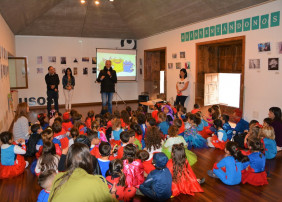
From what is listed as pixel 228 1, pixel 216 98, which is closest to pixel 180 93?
pixel 216 98

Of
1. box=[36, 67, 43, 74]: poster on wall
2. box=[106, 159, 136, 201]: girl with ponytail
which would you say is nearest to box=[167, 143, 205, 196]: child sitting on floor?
box=[106, 159, 136, 201]: girl with ponytail

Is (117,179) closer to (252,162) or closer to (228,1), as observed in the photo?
(252,162)

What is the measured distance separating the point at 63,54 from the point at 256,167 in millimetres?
8928

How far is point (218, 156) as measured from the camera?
4.45 meters

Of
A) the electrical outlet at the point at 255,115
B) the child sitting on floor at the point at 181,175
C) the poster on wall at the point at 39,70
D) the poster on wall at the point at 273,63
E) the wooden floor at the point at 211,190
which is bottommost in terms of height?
the wooden floor at the point at 211,190

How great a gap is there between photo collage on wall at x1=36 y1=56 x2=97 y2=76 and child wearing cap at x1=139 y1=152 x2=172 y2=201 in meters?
8.49

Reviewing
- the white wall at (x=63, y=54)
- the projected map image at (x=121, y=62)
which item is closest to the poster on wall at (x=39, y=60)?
the white wall at (x=63, y=54)

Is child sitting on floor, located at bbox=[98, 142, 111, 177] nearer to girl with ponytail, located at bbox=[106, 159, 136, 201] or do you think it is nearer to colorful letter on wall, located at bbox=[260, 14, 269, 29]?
girl with ponytail, located at bbox=[106, 159, 136, 201]

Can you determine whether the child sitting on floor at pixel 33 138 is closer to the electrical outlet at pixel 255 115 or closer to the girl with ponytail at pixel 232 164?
the girl with ponytail at pixel 232 164

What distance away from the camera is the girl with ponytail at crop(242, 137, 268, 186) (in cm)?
331

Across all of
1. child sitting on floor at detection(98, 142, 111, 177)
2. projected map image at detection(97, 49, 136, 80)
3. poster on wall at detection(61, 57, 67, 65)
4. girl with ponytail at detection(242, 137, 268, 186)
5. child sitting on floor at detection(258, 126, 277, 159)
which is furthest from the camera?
projected map image at detection(97, 49, 136, 80)

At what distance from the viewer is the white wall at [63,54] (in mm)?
9781

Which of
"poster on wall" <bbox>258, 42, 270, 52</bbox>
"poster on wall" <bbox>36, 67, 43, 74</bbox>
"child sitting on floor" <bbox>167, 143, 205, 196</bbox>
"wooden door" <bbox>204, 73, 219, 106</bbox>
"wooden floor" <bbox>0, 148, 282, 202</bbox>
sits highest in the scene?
"poster on wall" <bbox>258, 42, 270, 52</bbox>

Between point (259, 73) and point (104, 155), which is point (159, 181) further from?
point (259, 73)
